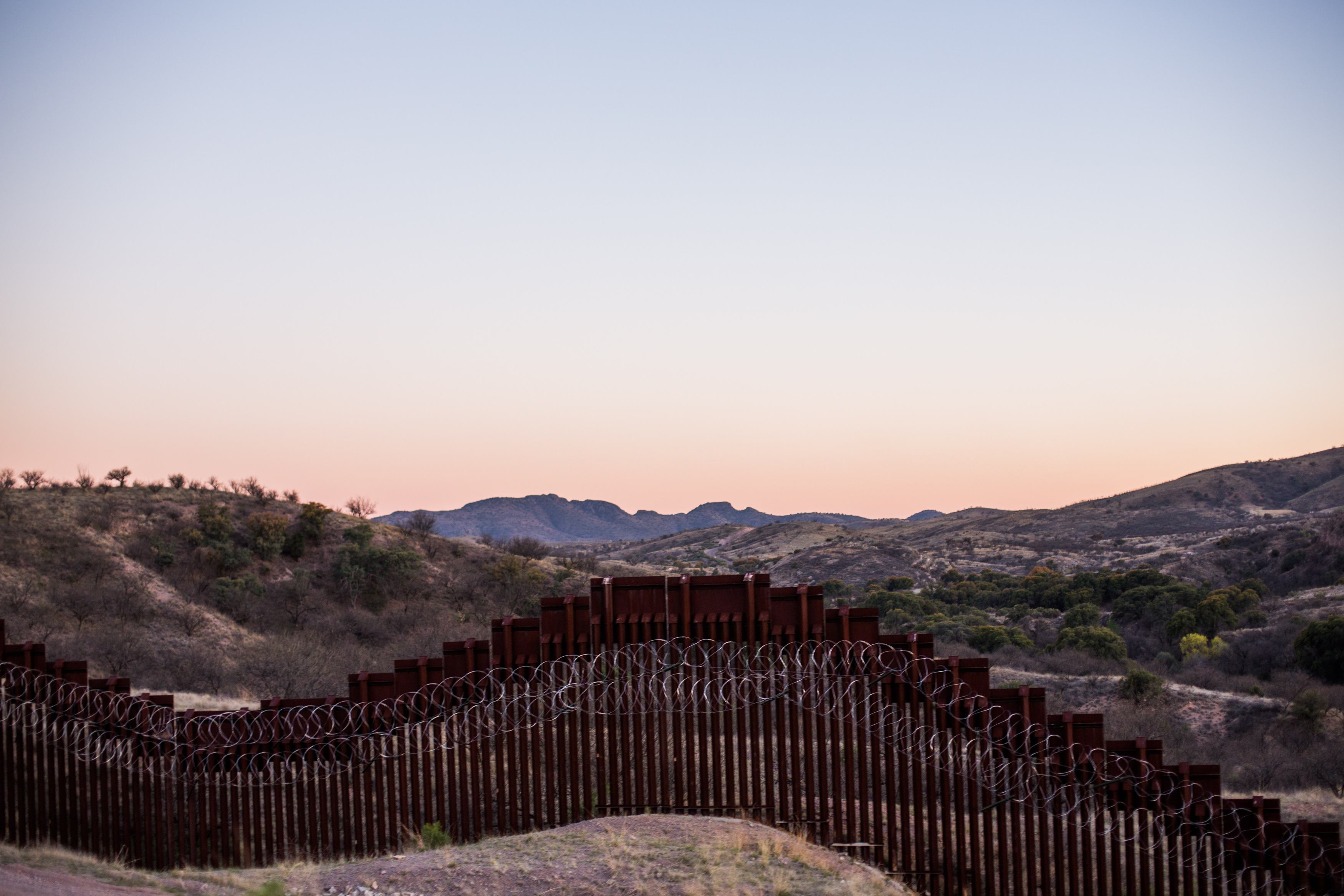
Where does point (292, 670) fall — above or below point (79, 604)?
below

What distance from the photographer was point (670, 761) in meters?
10.4

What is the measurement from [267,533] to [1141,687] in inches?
1564

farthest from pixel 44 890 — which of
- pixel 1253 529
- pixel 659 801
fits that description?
pixel 1253 529

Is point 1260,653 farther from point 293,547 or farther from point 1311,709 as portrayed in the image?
point 293,547

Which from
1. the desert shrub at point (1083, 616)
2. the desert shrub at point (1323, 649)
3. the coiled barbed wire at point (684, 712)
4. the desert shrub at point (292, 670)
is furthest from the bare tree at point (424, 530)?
the coiled barbed wire at point (684, 712)

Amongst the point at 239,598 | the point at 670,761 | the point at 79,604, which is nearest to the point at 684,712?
the point at 670,761

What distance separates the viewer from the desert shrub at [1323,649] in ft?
98.2

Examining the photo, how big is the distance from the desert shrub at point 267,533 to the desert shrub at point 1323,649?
43.8 m

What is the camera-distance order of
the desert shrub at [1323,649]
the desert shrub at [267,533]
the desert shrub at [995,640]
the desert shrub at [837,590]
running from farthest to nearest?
the desert shrub at [837,590] → the desert shrub at [267,533] → the desert shrub at [995,640] → the desert shrub at [1323,649]

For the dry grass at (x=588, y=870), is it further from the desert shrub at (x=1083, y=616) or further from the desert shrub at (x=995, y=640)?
the desert shrub at (x=1083, y=616)

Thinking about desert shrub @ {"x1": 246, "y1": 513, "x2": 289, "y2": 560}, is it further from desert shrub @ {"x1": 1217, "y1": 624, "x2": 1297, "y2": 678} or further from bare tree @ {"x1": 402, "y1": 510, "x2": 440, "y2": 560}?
desert shrub @ {"x1": 1217, "y1": 624, "x2": 1297, "y2": 678}

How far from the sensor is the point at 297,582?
145ft

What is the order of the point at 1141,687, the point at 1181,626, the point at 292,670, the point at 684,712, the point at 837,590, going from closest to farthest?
the point at 684,712, the point at 292,670, the point at 1141,687, the point at 1181,626, the point at 837,590

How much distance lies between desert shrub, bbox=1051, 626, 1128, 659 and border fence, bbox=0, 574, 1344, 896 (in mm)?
27936
